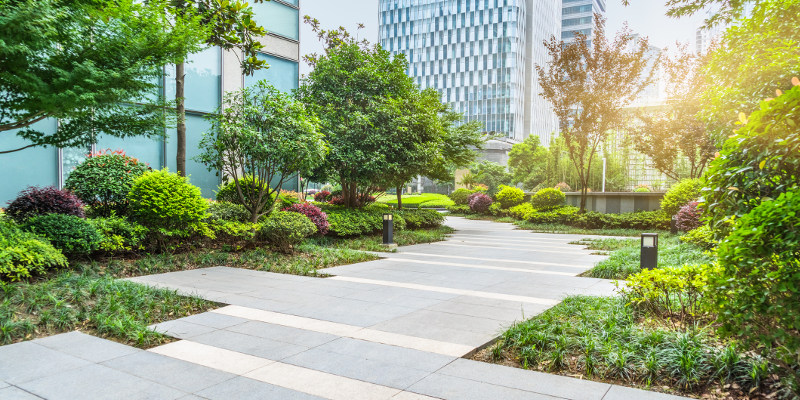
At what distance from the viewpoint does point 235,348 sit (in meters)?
4.36

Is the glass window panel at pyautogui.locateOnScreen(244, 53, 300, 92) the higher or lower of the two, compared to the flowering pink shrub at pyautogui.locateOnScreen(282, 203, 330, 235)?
higher

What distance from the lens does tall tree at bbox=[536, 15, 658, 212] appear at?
18328 mm

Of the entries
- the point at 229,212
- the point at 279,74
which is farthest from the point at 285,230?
the point at 279,74

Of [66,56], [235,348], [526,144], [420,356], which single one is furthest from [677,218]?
[526,144]

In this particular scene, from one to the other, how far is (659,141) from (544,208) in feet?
17.9

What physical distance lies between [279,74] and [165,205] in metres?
9.21

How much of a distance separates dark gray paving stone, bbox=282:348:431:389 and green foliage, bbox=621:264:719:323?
9.13 feet

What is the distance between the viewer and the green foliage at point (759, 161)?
308 cm

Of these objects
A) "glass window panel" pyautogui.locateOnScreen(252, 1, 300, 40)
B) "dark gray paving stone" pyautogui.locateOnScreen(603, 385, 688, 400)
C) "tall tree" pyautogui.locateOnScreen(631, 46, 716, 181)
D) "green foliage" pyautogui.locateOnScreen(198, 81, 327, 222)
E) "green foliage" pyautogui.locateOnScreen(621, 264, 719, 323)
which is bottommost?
"dark gray paving stone" pyautogui.locateOnScreen(603, 385, 688, 400)

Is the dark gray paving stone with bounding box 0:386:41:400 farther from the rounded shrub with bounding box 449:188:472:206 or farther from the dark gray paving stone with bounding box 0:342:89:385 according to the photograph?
the rounded shrub with bounding box 449:188:472:206

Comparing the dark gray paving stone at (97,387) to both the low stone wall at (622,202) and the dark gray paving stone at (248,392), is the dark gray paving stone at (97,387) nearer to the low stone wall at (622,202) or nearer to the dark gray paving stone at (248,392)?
the dark gray paving stone at (248,392)

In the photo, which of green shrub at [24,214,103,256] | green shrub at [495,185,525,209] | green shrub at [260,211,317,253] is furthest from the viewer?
green shrub at [495,185,525,209]

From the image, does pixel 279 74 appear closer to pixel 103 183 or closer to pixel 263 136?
pixel 263 136

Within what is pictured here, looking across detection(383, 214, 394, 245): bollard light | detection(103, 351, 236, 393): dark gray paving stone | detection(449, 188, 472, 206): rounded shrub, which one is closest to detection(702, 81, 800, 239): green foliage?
detection(103, 351, 236, 393): dark gray paving stone
